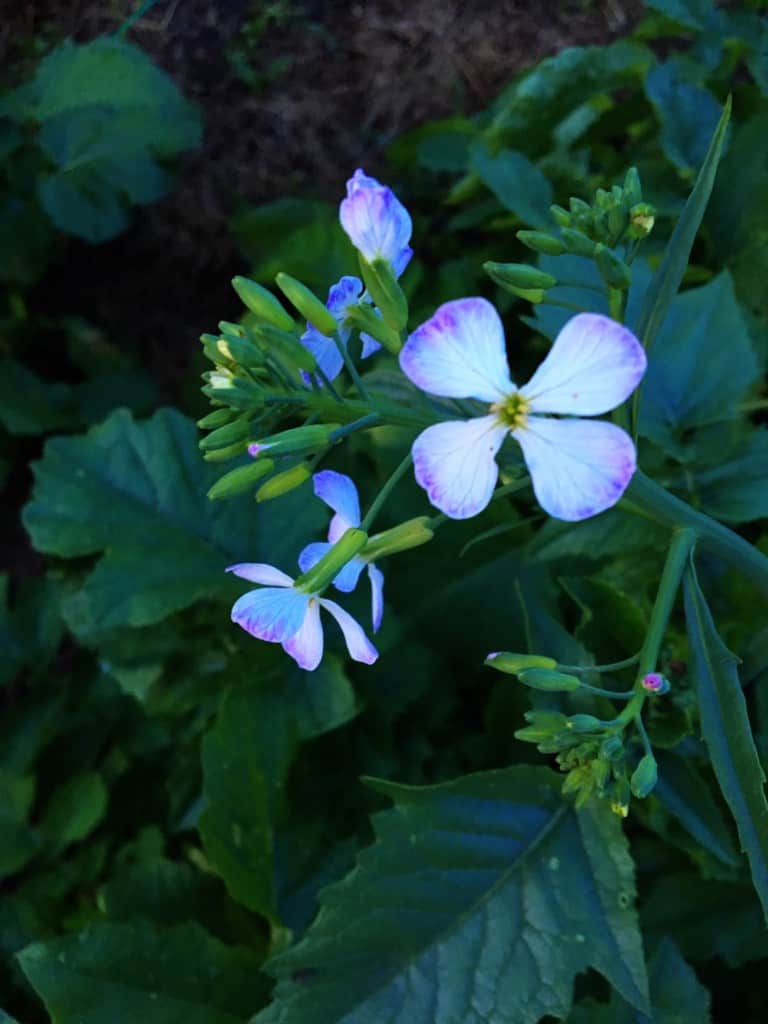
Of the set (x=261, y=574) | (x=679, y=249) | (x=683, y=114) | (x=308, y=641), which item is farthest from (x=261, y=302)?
(x=683, y=114)

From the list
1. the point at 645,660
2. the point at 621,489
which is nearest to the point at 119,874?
the point at 645,660

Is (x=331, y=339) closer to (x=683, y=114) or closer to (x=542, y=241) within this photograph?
(x=542, y=241)

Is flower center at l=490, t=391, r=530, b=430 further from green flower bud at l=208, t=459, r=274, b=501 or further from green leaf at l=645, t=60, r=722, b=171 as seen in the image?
green leaf at l=645, t=60, r=722, b=171

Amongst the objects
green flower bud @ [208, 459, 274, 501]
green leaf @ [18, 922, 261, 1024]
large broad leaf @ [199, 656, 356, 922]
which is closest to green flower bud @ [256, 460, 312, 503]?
green flower bud @ [208, 459, 274, 501]

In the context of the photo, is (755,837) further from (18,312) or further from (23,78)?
(23,78)

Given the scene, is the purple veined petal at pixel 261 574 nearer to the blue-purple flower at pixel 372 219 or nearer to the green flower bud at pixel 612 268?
the blue-purple flower at pixel 372 219

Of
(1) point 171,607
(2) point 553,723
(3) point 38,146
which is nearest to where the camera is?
(2) point 553,723

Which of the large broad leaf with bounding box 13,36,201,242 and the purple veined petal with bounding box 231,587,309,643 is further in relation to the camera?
the large broad leaf with bounding box 13,36,201,242
